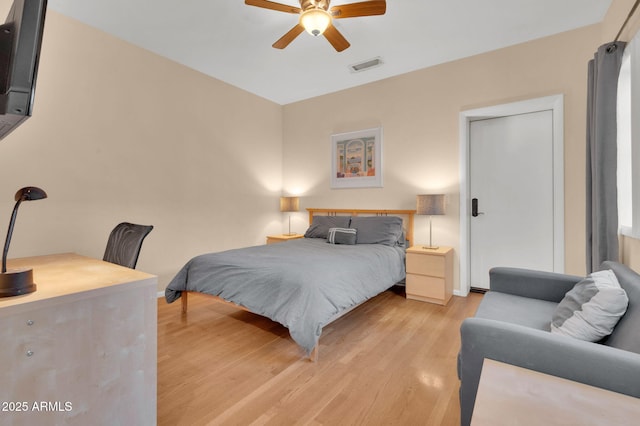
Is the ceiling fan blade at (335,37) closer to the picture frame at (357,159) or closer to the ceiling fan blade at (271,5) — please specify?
the ceiling fan blade at (271,5)

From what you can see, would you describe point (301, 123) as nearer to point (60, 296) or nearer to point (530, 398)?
point (60, 296)

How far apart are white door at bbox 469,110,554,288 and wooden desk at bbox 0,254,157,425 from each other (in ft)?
11.8

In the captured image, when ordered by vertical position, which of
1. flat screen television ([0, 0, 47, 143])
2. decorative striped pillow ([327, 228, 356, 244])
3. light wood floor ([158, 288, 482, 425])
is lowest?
light wood floor ([158, 288, 482, 425])

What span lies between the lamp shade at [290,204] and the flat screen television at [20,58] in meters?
3.92

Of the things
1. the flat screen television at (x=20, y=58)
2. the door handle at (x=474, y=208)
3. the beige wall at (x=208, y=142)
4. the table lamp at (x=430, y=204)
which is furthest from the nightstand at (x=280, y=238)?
the flat screen television at (x=20, y=58)

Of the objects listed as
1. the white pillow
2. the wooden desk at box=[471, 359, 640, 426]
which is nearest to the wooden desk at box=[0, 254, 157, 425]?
the wooden desk at box=[471, 359, 640, 426]

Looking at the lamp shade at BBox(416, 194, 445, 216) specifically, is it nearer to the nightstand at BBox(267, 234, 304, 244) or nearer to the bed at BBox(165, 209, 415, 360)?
the bed at BBox(165, 209, 415, 360)

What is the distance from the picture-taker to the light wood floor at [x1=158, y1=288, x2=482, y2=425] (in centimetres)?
157

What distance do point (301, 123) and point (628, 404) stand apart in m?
4.74

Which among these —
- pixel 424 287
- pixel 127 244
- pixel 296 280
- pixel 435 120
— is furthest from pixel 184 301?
pixel 435 120

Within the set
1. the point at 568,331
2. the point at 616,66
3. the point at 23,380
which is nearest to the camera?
the point at 23,380

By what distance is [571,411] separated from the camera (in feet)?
2.24

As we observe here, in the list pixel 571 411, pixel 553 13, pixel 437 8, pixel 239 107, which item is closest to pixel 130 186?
pixel 239 107

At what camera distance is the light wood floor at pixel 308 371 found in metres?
1.57
